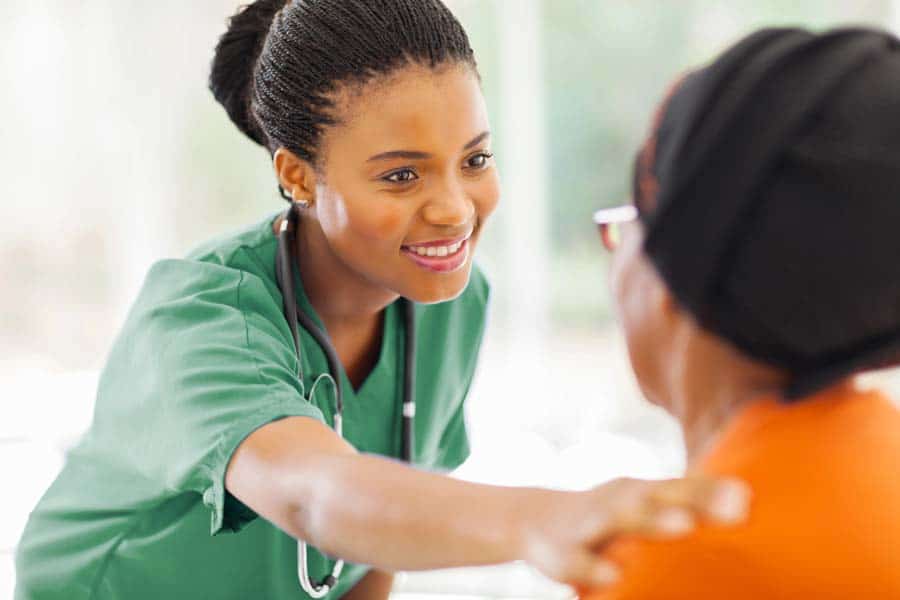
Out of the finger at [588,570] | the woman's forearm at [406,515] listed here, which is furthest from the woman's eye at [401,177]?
the finger at [588,570]

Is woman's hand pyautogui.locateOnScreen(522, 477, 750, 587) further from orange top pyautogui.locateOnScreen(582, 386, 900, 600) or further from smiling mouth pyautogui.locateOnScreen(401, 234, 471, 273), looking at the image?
smiling mouth pyautogui.locateOnScreen(401, 234, 471, 273)

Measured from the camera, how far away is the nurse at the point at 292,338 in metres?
1.08

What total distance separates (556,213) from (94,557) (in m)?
2.39

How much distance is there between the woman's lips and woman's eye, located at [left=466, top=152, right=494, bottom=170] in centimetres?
8

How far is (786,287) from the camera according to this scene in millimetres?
688

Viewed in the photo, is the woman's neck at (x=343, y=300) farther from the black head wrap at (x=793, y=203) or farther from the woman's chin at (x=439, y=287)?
the black head wrap at (x=793, y=203)

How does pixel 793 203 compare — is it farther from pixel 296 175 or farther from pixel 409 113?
pixel 296 175

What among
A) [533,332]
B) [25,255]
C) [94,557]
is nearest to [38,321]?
[25,255]

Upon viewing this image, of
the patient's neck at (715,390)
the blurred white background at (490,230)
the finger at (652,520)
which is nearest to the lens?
the finger at (652,520)

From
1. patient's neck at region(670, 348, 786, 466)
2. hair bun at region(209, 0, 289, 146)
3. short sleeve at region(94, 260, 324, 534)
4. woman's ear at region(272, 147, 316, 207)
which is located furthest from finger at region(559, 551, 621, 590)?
hair bun at region(209, 0, 289, 146)

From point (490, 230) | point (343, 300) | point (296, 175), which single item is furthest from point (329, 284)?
point (490, 230)

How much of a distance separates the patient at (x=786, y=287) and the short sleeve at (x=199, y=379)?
Result: 457 mm

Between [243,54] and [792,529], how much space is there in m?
1.00

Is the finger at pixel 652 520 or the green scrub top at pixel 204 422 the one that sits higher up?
the finger at pixel 652 520
